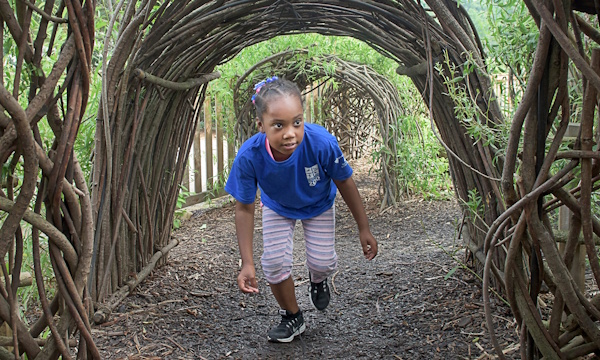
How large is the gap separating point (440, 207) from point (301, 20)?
3177 mm

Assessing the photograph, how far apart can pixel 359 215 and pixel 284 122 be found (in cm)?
68

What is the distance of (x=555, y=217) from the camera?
10.2 feet

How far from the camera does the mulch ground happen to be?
2.53m

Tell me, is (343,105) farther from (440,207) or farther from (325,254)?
(325,254)

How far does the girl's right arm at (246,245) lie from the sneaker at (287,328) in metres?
0.35

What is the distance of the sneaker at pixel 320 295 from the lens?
10.0 ft

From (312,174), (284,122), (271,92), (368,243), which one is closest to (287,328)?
(368,243)

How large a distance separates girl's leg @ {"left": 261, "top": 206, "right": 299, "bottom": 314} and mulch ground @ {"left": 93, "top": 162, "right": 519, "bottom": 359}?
227 millimetres

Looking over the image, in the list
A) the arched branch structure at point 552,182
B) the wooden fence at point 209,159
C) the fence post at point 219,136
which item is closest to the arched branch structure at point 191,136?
the arched branch structure at point 552,182

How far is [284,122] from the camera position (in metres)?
2.46

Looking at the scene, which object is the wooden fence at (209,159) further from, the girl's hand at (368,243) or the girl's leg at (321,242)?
the girl's hand at (368,243)

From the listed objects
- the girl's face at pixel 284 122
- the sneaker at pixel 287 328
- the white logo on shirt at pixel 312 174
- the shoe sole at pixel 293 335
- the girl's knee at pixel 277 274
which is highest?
the girl's face at pixel 284 122

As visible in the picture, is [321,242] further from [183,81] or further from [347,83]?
[347,83]

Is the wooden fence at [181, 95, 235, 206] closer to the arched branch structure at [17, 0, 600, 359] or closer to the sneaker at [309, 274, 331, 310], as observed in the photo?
the arched branch structure at [17, 0, 600, 359]
